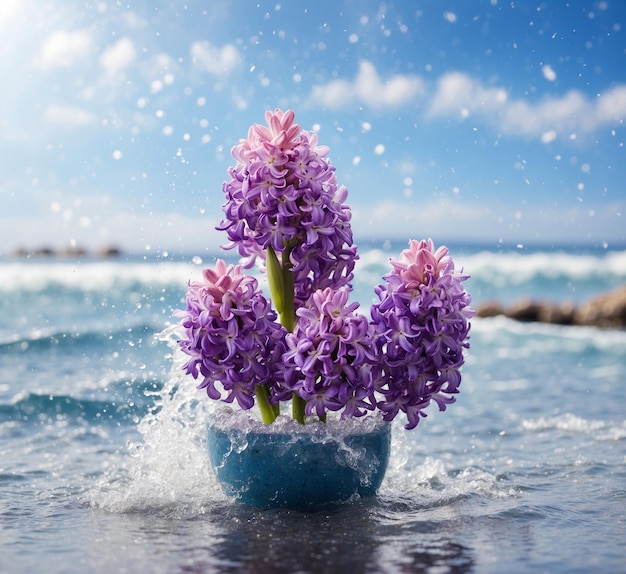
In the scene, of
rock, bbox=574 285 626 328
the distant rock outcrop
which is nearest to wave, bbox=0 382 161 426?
the distant rock outcrop

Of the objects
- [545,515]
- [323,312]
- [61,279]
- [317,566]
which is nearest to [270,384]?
[323,312]

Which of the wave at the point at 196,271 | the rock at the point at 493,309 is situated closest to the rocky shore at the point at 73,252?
the wave at the point at 196,271

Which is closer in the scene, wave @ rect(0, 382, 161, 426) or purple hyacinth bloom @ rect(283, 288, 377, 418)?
purple hyacinth bloom @ rect(283, 288, 377, 418)

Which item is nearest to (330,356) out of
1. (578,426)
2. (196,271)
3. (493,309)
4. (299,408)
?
(299,408)

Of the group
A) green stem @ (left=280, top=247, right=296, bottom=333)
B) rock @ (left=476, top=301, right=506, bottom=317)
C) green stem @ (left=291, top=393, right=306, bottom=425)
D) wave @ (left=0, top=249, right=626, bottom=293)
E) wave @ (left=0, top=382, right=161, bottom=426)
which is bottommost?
wave @ (left=0, top=382, right=161, bottom=426)

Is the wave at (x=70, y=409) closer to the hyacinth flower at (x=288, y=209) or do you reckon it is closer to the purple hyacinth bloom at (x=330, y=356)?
the hyacinth flower at (x=288, y=209)

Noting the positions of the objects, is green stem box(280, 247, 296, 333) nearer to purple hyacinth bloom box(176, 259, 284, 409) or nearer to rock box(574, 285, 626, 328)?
purple hyacinth bloom box(176, 259, 284, 409)

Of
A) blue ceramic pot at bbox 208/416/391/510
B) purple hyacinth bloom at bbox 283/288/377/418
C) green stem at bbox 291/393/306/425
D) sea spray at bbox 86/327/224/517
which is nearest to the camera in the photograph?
purple hyacinth bloom at bbox 283/288/377/418
